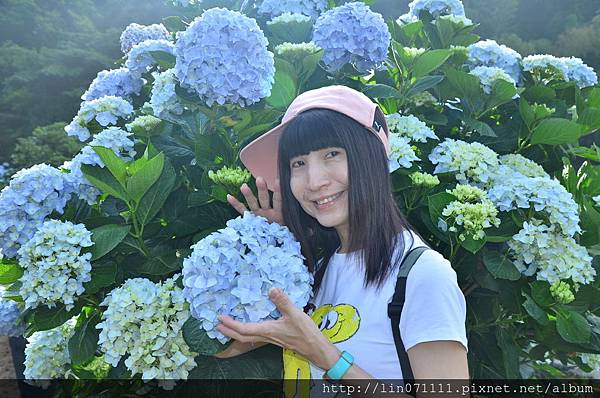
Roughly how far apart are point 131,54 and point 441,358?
1.99 m

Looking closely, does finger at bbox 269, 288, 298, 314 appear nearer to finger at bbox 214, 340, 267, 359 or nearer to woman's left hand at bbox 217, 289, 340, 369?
woman's left hand at bbox 217, 289, 340, 369

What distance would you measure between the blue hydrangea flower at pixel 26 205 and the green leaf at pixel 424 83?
4.53 feet

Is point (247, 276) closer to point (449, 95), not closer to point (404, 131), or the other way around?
point (404, 131)

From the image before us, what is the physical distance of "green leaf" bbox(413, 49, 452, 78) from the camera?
2234 mm

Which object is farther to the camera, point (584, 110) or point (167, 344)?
point (584, 110)

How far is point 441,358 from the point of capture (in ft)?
4.50

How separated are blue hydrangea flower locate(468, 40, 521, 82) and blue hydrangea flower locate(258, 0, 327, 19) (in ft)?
2.57

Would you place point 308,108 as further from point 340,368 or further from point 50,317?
point 50,317

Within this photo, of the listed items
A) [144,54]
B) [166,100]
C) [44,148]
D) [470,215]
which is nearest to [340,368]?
[470,215]

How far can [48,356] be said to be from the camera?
2.27 metres

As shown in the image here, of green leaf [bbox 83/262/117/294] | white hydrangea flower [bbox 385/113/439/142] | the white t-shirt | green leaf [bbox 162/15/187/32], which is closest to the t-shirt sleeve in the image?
the white t-shirt

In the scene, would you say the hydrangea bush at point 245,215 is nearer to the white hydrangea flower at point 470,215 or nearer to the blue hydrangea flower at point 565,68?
the white hydrangea flower at point 470,215

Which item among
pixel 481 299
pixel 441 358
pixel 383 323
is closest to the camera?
pixel 441 358

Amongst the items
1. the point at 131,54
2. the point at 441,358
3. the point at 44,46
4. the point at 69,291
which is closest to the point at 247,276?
the point at 441,358
